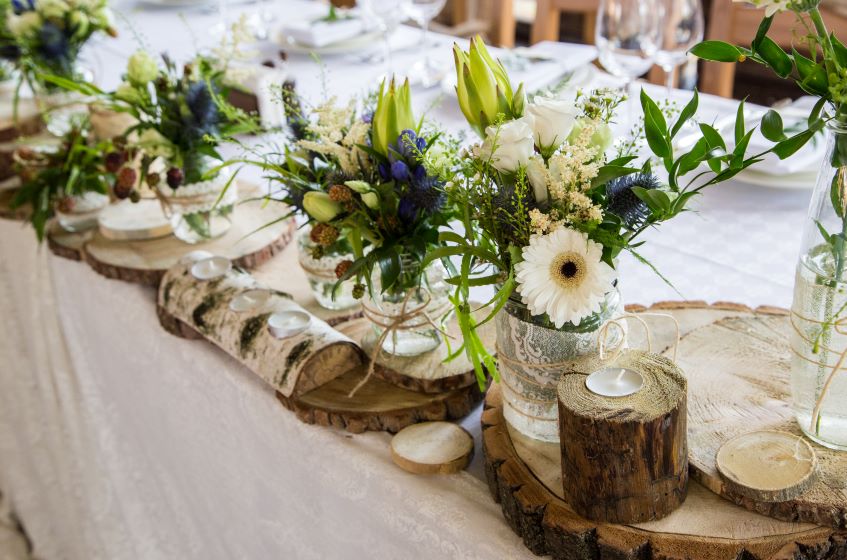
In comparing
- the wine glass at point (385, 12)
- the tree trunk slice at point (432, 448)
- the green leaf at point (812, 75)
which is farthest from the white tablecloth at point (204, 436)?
the green leaf at point (812, 75)

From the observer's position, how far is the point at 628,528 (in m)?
0.66

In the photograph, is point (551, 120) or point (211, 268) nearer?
point (551, 120)

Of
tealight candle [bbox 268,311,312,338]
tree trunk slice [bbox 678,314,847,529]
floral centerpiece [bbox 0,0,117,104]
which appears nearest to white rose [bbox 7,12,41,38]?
floral centerpiece [bbox 0,0,117,104]

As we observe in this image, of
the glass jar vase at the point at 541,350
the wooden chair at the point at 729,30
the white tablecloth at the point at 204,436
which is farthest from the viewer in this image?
the wooden chair at the point at 729,30

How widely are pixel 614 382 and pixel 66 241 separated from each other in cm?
97

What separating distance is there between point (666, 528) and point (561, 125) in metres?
0.32

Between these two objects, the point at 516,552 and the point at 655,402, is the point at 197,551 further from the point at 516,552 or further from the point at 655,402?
the point at 655,402

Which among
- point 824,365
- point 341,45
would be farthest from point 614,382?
point 341,45

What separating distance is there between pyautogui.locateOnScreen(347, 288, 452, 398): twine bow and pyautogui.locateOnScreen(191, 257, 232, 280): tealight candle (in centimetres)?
26

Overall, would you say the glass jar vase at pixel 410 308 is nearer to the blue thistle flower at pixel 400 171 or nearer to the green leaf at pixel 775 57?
the blue thistle flower at pixel 400 171

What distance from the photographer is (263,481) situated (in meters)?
1.03

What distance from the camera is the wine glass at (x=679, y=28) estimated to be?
132cm

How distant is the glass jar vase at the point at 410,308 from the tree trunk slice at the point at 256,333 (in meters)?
0.05

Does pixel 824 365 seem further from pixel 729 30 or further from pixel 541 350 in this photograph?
pixel 729 30
